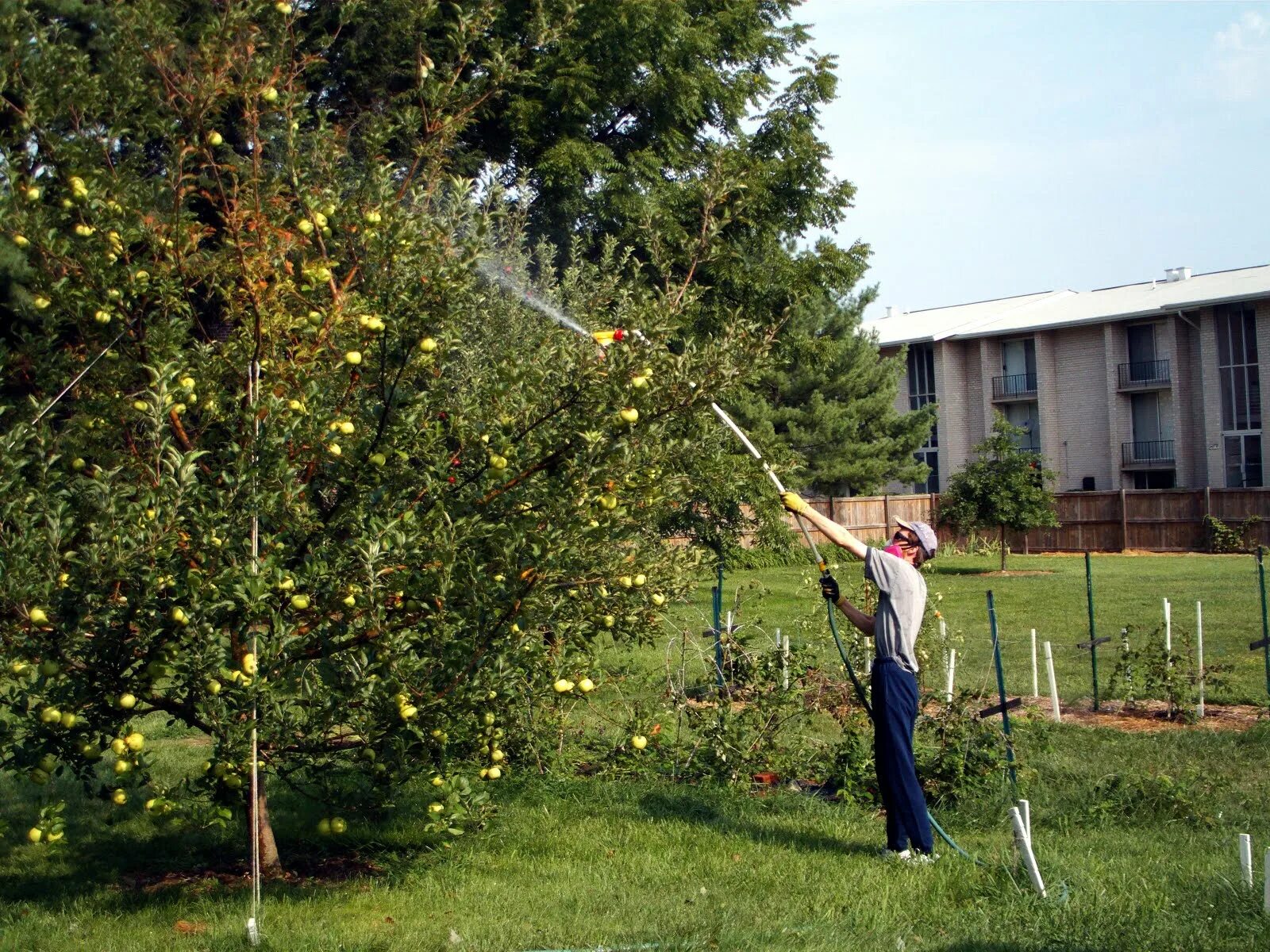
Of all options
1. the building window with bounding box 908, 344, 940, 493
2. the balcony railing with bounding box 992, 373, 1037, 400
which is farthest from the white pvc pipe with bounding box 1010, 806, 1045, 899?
the building window with bounding box 908, 344, 940, 493

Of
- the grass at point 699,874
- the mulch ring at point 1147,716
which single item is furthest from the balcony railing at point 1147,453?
the grass at point 699,874

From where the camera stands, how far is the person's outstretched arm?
6.66 m

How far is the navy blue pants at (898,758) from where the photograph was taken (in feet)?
21.6

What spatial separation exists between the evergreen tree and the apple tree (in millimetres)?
A: 27134

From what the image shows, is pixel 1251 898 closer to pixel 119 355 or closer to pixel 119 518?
pixel 119 518

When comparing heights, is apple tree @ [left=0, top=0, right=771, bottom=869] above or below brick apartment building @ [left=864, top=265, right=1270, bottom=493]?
below

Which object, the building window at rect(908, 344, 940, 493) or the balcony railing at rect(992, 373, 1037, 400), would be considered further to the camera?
the building window at rect(908, 344, 940, 493)

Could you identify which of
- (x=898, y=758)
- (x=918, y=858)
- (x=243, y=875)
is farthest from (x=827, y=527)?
(x=243, y=875)

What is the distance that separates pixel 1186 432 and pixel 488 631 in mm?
44691

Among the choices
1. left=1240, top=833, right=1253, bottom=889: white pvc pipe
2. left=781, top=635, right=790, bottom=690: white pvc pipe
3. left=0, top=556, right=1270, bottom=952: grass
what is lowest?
left=0, top=556, right=1270, bottom=952: grass

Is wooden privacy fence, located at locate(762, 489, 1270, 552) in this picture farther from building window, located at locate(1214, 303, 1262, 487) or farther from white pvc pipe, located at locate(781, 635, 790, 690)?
white pvc pipe, located at locate(781, 635, 790, 690)

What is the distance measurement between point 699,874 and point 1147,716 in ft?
21.8

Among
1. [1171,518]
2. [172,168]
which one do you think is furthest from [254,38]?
Answer: [1171,518]

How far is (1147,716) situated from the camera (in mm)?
11508
